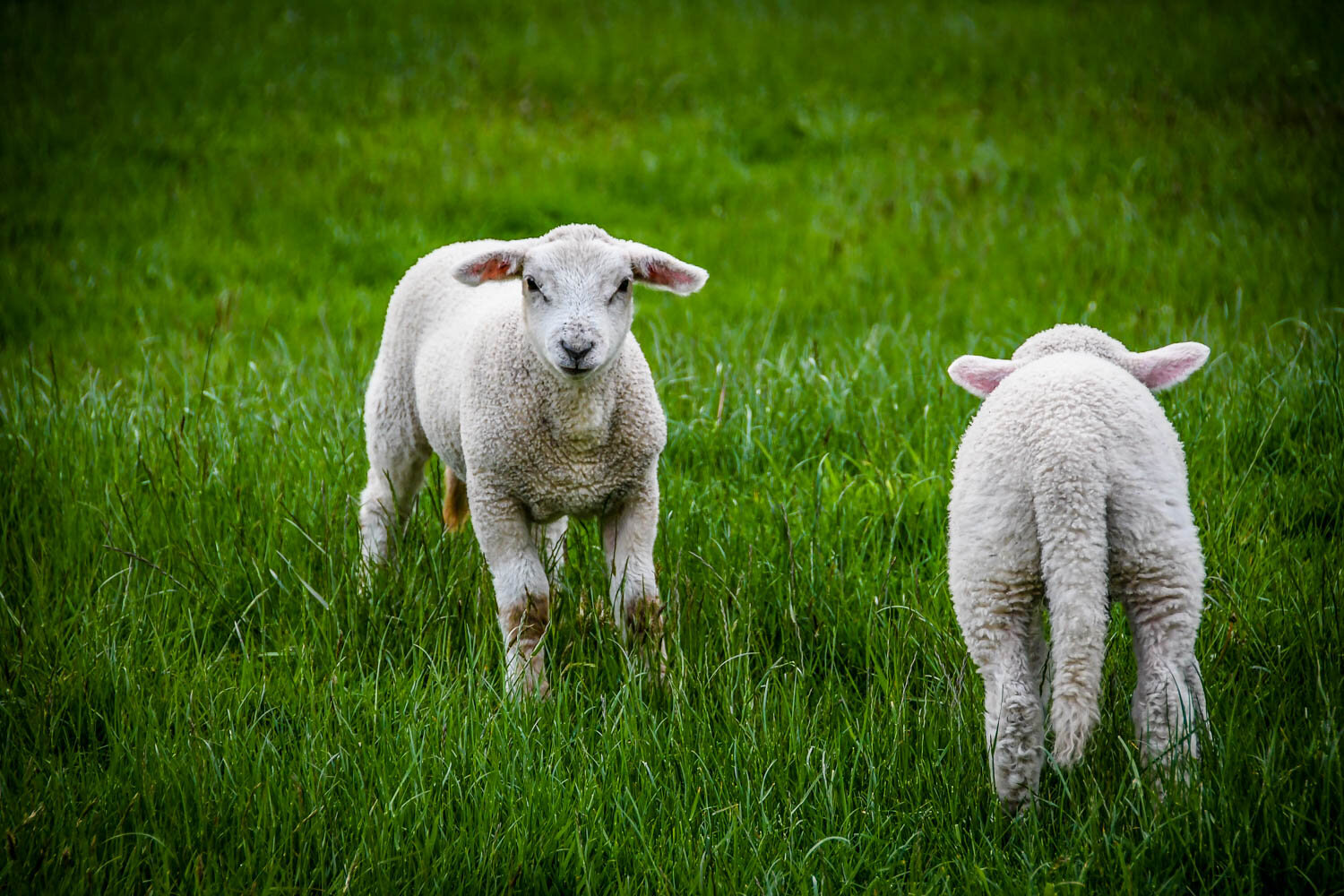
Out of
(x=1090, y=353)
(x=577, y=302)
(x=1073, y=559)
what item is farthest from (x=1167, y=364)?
(x=577, y=302)

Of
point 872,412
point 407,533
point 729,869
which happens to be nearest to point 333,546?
point 407,533

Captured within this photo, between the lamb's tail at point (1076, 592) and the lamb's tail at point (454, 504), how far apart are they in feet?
7.74

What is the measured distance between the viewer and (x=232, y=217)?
8695 mm

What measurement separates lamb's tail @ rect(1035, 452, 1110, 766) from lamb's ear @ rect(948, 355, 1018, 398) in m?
0.51

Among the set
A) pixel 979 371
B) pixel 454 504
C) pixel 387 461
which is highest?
pixel 979 371

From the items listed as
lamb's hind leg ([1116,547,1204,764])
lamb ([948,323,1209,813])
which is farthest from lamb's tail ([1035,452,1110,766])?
lamb's hind leg ([1116,547,1204,764])

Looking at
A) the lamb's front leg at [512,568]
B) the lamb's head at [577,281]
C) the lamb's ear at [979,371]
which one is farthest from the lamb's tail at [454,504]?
the lamb's ear at [979,371]

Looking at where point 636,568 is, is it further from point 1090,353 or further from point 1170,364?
point 1170,364

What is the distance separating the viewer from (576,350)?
3.11 m

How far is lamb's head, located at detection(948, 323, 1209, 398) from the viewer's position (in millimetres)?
2707

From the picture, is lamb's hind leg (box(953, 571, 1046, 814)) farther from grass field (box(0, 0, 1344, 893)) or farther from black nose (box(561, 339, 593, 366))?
black nose (box(561, 339, 593, 366))

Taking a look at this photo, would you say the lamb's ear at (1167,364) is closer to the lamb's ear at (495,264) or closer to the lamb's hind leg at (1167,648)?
the lamb's hind leg at (1167,648)

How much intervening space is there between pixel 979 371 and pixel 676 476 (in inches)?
75.1

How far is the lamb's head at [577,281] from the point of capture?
10.3ft
